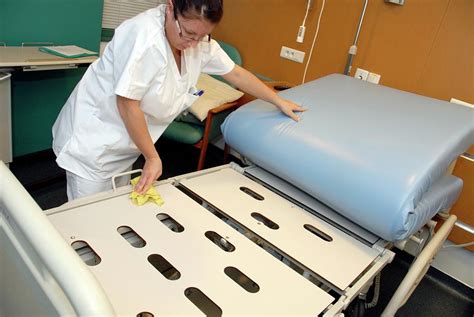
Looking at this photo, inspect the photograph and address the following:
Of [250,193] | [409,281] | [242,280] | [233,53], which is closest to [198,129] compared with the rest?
[233,53]

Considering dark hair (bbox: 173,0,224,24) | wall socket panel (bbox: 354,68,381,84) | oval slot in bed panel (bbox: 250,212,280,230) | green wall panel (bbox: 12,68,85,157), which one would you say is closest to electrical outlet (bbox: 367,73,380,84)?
wall socket panel (bbox: 354,68,381,84)

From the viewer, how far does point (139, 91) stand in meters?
1.10

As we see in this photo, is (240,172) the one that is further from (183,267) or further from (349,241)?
(183,267)

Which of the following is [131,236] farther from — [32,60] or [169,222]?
[32,60]

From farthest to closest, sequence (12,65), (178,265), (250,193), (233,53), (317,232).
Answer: (233,53) < (12,65) < (250,193) < (317,232) < (178,265)

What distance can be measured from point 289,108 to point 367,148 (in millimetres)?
352

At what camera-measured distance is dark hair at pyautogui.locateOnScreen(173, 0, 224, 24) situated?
982 millimetres

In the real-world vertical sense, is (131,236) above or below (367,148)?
below

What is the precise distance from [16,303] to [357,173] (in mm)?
981

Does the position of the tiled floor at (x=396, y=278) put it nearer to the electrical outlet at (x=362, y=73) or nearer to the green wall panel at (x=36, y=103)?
the green wall panel at (x=36, y=103)

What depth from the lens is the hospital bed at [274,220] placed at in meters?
0.84

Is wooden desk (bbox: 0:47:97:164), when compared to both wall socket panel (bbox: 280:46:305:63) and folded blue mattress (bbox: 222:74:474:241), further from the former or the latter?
wall socket panel (bbox: 280:46:305:63)

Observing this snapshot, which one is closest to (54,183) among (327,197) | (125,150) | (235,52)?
(125,150)

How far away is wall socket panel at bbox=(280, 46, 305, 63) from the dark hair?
1721mm
